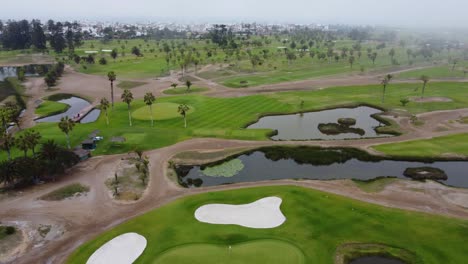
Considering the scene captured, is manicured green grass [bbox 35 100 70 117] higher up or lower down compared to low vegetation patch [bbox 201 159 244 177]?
higher up

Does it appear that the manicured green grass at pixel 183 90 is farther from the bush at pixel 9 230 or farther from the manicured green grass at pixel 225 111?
the bush at pixel 9 230

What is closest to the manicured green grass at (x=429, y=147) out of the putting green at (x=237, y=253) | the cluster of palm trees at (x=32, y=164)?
the putting green at (x=237, y=253)

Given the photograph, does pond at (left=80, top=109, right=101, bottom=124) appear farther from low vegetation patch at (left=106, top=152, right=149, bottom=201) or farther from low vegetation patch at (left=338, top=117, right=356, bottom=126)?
low vegetation patch at (left=338, top=117, right=356, bottom=126)

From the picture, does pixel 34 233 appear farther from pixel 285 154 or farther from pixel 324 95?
pixel 324 95

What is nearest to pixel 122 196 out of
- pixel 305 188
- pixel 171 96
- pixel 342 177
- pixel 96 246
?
pixel 96 246

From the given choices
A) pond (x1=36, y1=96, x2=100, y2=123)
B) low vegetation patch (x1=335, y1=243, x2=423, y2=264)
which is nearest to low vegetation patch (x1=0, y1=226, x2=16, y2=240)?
low vegetation patch (x1=335, y1=243, x2=423, y2=264)

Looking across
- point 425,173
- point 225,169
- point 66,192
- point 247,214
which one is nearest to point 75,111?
point 66,192
